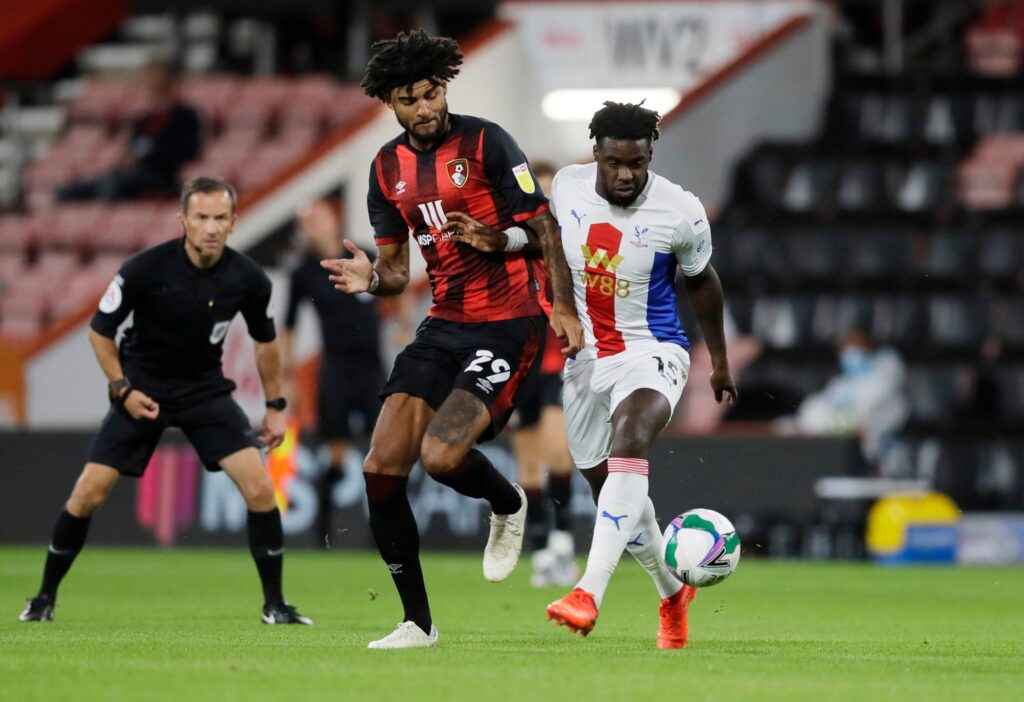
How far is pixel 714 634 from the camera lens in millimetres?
8750

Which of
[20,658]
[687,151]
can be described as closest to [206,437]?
[20,658]

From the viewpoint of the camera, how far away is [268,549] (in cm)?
927

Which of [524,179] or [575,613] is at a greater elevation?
[524,179]

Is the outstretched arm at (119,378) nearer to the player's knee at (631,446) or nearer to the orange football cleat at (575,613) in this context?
the player's knee at (631,446)

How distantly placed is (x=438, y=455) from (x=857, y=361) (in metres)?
10.6

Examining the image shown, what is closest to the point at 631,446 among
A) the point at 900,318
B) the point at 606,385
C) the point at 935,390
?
the point at 606,385

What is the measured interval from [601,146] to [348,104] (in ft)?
49.3

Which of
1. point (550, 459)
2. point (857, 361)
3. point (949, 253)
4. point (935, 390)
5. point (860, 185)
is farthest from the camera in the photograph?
point (860, 185)

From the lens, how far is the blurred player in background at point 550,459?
12164mm

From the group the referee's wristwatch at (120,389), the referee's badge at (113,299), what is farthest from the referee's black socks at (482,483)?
the referee's badge at (113,299)

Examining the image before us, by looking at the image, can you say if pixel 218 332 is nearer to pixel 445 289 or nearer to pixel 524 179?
pixel 445 289

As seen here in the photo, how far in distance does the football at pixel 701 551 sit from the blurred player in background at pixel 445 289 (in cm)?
67

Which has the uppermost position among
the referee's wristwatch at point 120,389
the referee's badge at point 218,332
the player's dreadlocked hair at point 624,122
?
the player's dreadlocked hair at point 624,122

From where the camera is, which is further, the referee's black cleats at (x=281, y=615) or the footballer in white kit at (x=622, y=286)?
the referee's black cleats at (x=281, y=615)
